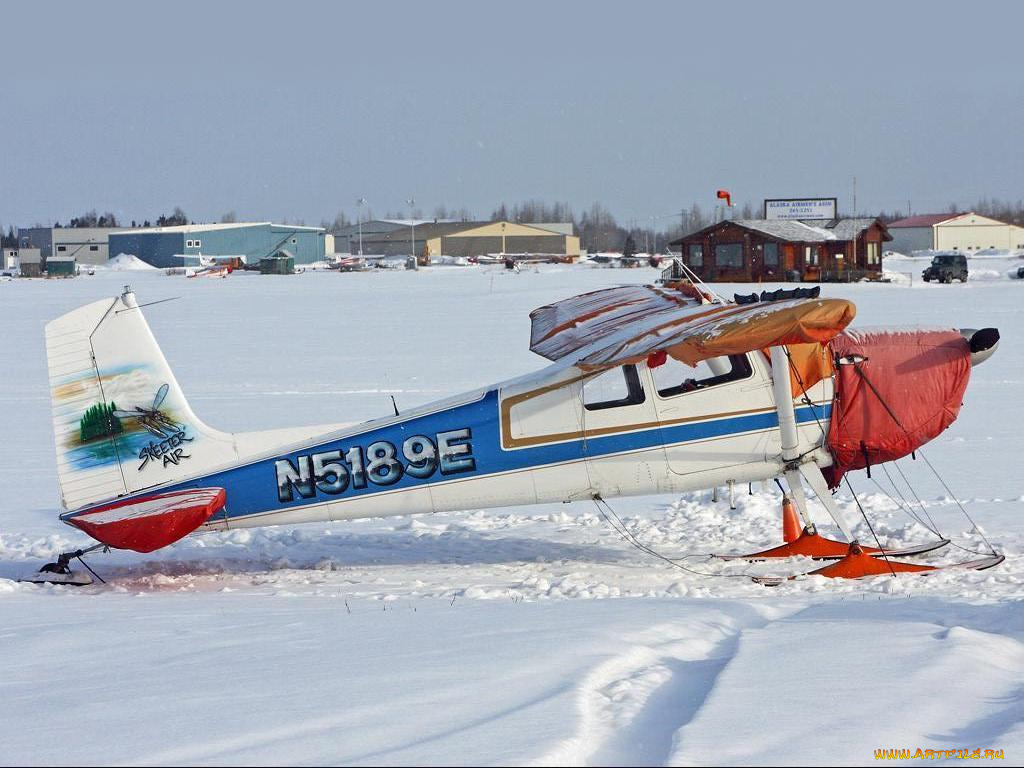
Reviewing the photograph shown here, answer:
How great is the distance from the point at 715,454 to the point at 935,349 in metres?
1.72

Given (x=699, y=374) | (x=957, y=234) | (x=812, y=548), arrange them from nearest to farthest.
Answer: (x=699, y=374)
(x=812, y=548)
(x=957, y=234)

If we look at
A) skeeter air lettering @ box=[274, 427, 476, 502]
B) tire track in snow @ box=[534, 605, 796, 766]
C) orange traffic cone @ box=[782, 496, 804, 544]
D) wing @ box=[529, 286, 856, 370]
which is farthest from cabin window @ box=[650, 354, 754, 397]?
tire track in snow @ box=[534, 605, 796, 766]

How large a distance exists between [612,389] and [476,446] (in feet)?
3.41

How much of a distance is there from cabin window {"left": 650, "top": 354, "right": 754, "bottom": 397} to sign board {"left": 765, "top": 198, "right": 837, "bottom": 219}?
2241 inches

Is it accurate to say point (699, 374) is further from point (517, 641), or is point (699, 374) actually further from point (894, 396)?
point (517, 641)

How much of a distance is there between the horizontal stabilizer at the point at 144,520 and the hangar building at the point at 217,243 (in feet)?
295

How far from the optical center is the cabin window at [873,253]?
2141 inches

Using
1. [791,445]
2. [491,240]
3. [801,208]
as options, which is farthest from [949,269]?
[491,240]

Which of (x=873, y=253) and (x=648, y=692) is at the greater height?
(x=873, y=253)

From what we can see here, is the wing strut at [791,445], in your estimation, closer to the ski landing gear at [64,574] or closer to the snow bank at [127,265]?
the ski landing gear at [64,574]

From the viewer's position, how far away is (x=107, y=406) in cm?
796

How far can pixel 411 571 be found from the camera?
8.45 m

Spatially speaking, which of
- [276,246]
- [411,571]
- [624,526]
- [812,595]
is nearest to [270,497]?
[411,571]

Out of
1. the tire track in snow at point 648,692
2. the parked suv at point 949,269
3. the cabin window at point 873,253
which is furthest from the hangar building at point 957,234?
the tire track in snow at point 648,692
